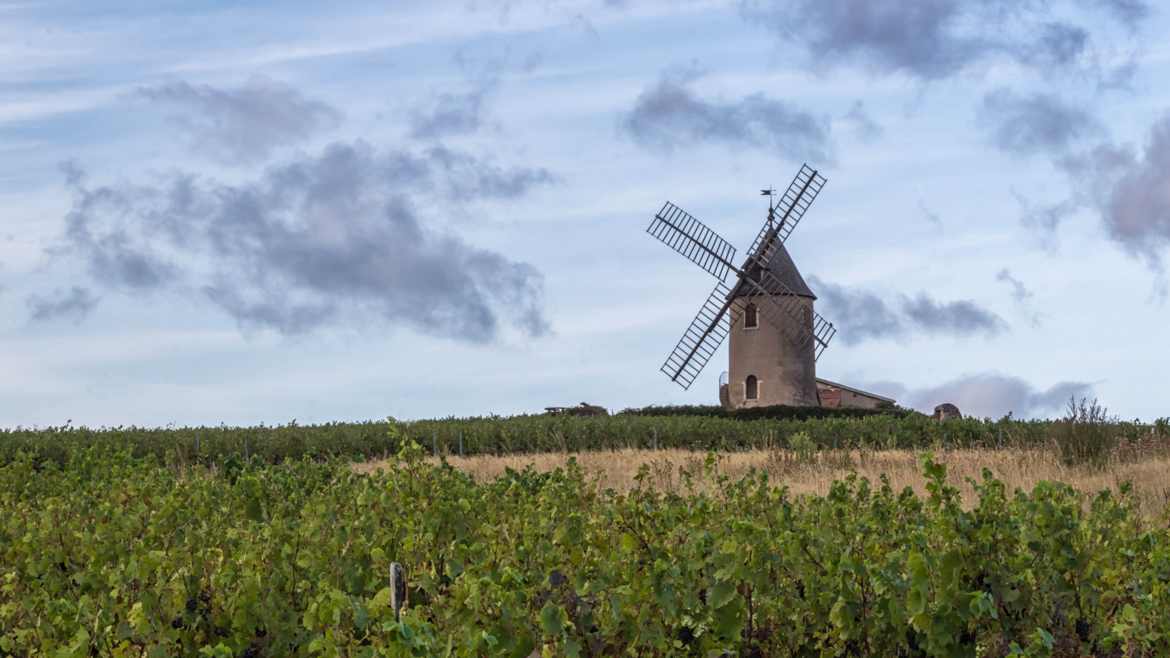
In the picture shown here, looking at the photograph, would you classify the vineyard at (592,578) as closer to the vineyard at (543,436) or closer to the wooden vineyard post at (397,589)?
the wooden vineyard post at (397,589)

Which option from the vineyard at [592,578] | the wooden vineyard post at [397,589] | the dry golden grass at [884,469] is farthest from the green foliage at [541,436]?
the wooden vineyard post at [397,589]

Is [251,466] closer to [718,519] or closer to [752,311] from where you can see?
[718,519]

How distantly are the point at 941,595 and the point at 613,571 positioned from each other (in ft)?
5.13

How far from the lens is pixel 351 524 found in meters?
8.08

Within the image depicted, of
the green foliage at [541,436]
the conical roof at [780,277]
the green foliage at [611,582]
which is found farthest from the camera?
the conical roof at [780,277]

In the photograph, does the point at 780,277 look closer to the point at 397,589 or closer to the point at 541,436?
the point at 541,436

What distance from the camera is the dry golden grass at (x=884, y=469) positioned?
18.0 m

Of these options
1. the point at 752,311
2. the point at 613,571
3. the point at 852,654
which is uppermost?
the point at 752,311

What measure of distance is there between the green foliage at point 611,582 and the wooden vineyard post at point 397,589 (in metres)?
0.08

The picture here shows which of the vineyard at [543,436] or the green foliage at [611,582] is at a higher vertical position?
the vineyard at [543,436]

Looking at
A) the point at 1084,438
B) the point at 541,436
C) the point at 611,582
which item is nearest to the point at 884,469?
the point at 1084,438

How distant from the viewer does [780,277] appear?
140 feet

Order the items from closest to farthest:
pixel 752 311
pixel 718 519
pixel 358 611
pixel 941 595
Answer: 1. pixel 358 611
2. pixel 941 595
3. pixel 718 519
4. pixel 752 311

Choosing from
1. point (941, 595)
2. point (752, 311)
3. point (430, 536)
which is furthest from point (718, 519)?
point (752, 311)
